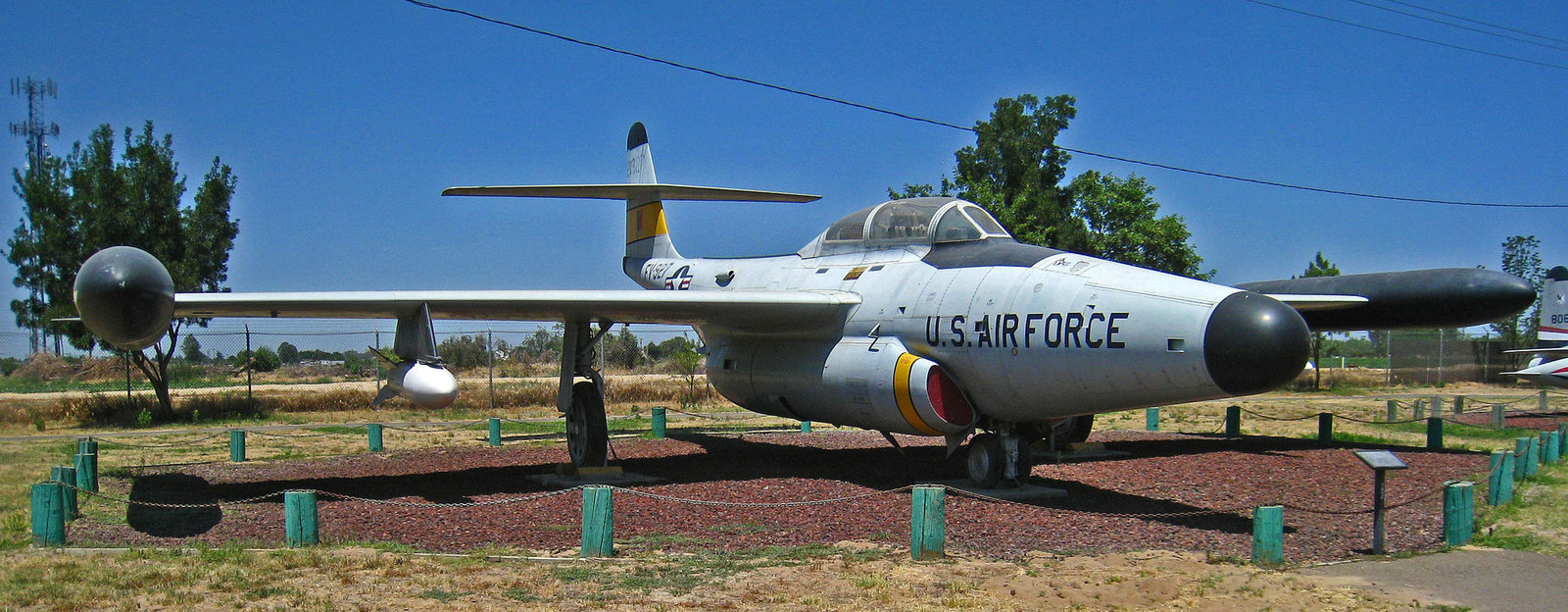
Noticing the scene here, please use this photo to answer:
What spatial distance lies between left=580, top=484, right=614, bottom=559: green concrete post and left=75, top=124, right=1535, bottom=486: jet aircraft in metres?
2.92

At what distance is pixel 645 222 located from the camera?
62.4ft

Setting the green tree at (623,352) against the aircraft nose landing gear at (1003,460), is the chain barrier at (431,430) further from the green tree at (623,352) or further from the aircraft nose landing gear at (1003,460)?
the green tree at (623,352)

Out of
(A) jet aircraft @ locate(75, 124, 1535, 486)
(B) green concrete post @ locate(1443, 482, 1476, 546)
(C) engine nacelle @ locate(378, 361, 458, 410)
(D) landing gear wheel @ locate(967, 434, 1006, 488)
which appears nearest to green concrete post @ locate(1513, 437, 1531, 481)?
(A) jet aircraft @ locate(75, 124, 1535, 486)

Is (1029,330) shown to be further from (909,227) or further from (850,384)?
(909,227)

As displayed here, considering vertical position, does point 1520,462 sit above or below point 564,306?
below

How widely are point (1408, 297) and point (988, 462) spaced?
868 cm

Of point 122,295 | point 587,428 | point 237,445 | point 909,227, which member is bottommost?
point 237,445

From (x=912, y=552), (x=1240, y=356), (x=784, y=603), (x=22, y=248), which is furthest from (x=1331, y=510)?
(x=22, y=248)

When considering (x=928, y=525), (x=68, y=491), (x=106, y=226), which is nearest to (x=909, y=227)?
(x=928, y=525)

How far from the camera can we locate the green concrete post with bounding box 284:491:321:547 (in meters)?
8.57

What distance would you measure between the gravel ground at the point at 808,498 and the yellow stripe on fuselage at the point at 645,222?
12.8 feet

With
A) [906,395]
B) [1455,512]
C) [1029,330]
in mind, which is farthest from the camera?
[906,395]

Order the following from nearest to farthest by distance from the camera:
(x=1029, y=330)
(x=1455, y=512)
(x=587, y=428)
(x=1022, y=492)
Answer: (x=1455, y=512)
(x=1029, y=330)
(x=1022, y=492)
(x=587, y=428)

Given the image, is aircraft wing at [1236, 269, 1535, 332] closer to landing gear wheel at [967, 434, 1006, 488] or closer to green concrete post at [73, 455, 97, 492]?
landing gear wheel at [967, 434, 1006, 488]
